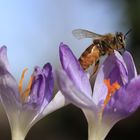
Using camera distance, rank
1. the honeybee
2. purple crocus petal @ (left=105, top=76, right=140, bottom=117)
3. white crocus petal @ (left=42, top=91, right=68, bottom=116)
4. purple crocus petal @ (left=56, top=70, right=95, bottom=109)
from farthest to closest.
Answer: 1. the honeybee
2. white crocus petal @ (left=42, top=91, right=68, bottom=116)
3. purple crocus petal @ (left=105, top=76, right=140, bottom=117)
4. purple crocus petal @ (left=56, top=70, right=95, bottom=109)

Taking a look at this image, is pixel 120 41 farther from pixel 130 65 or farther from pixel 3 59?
pixel 3 59

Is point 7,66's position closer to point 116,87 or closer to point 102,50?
point 116,87

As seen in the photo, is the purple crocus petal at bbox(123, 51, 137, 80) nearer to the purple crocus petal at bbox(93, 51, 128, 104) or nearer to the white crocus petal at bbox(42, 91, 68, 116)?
the purple crocus petal at bbox(93, 51, 128, 104)

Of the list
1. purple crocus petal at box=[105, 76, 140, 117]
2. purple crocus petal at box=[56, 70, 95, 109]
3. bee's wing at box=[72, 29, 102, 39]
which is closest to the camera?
purple crocus petal at box=[56, 70, 95, 109]

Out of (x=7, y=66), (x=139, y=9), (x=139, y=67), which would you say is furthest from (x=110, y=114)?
(x=139, y=67)

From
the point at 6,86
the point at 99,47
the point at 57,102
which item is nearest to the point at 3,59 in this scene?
the point at 6,86

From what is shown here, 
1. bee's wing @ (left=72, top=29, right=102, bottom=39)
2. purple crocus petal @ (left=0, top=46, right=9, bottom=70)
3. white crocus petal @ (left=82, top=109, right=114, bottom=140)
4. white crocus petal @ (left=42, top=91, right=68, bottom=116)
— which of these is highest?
purple crocus petal @ (left=0, top=46, right=9, bottom=70)

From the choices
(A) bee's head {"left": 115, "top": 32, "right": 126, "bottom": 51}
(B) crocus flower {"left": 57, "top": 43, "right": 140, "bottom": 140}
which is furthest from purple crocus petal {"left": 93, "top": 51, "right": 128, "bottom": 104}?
(A) bee's head {"left": 115, "top": 32, "right": 126, "bottom": 51}
